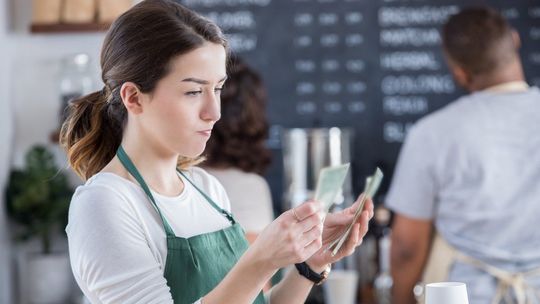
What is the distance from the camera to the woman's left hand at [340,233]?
1577 millimetres

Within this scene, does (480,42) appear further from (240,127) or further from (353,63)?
(353,63)

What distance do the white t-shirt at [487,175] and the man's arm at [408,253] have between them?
0.09 meters

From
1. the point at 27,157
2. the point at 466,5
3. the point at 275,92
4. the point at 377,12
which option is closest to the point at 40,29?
the point at 27,157

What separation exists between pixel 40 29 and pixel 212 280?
1.90 meters

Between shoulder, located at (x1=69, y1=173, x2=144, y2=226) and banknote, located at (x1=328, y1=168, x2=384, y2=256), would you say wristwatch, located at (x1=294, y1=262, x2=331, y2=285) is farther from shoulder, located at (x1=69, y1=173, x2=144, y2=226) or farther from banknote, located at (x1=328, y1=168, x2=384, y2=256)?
shoulder, located at (x1=69, y1=173, x2=144, y2=226)

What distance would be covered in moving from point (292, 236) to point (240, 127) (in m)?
1.49

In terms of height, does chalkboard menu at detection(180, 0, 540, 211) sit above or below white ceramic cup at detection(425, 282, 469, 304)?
above

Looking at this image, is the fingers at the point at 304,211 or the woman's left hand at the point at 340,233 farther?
the woman's left hand at the point at 340,233

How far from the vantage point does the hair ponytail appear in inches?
66.6

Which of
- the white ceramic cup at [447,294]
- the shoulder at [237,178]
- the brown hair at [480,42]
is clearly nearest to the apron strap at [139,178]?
the white ceramic cup at [447,294]

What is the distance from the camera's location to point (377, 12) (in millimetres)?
4105

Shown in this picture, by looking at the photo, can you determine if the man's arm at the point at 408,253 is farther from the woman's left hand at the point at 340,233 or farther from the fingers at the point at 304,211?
the fingers at the point at 304,211

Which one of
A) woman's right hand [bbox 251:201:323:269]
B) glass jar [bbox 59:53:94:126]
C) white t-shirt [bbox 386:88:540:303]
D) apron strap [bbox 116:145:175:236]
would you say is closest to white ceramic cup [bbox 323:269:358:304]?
white t-shirt [bbox 386:88:540:303]

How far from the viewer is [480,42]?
2643 mm
